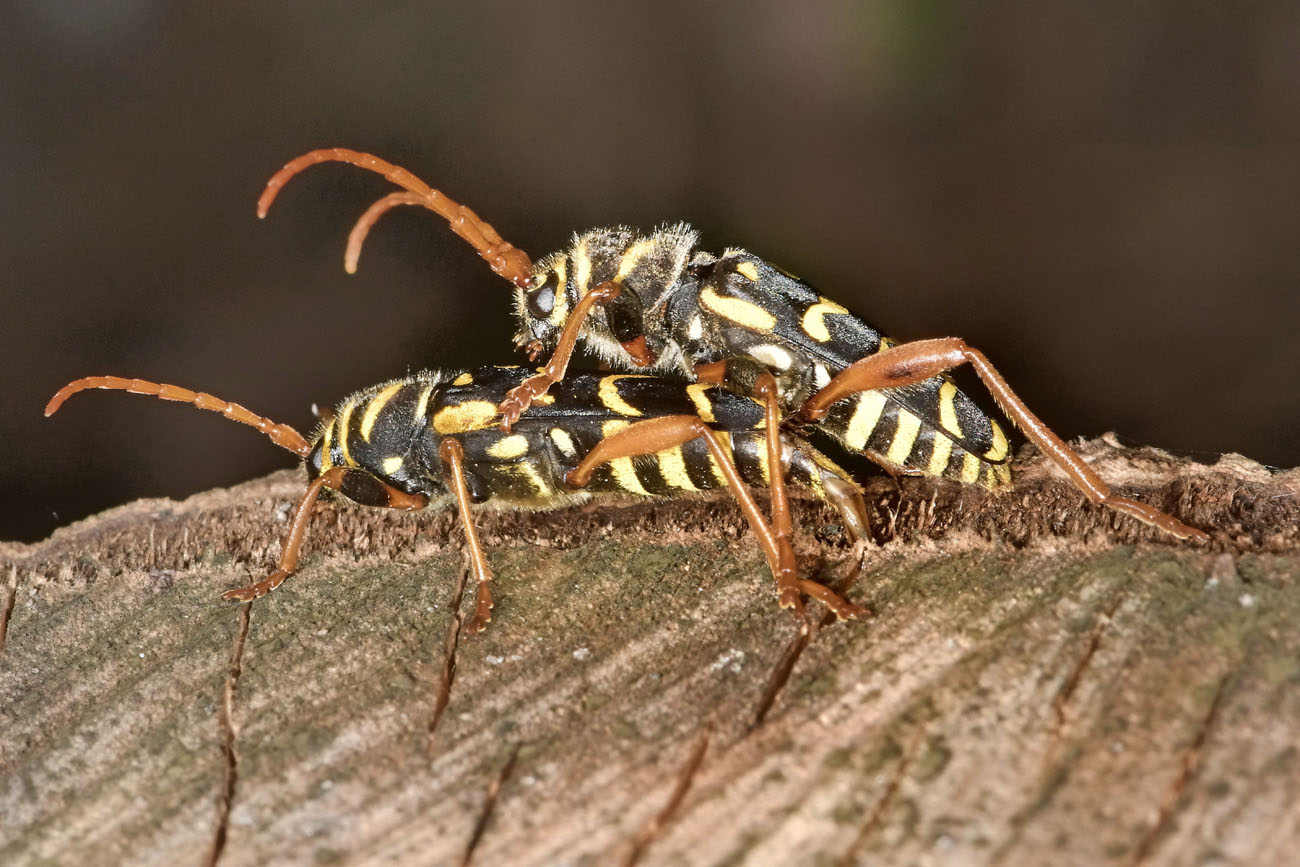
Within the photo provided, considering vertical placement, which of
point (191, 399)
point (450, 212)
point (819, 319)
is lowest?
point (191, 399)

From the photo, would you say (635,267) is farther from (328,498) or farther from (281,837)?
(281,837)

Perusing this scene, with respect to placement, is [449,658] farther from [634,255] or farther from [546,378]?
[634,255]

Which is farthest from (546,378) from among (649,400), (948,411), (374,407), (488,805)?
(488,805)

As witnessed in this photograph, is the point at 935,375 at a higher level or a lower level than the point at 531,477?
higher

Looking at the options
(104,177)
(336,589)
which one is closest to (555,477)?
(336,589)

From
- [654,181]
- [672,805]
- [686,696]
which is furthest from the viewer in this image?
[654,181]

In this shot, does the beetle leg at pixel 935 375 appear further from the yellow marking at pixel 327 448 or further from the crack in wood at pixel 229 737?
the crack in wood at pixel 229 737

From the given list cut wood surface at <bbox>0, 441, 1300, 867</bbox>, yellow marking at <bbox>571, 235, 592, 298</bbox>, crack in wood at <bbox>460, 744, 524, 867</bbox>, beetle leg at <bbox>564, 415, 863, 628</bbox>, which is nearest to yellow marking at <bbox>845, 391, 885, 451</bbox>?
beetle leg at <bbox>564, 415, 863, 628</bbox>

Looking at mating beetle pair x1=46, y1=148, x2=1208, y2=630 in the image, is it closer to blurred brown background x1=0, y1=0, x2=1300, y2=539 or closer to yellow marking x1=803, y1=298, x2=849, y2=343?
yellow marking x1=803, y1=298, x2=849, y2=343
